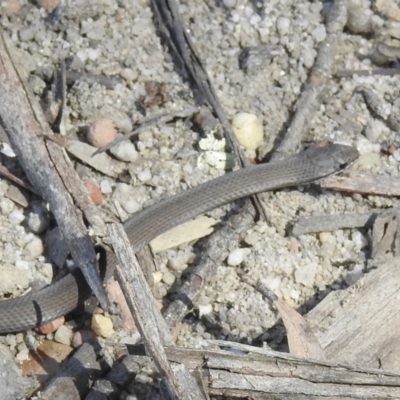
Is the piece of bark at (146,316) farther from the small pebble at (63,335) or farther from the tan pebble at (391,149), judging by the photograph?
the tan pebble at (391,149)

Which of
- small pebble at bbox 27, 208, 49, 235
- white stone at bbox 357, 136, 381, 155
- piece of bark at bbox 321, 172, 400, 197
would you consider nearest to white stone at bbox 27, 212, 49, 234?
→ small pebble at bbox 27, 208, 49, 235

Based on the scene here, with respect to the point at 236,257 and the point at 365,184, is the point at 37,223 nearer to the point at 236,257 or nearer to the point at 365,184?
the point at 236,257

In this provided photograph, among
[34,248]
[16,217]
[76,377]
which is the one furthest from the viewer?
[16,217]

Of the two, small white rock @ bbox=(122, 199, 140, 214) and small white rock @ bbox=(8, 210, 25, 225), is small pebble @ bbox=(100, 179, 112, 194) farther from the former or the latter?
small white rock @ bbox=(8, 210, 25, 225)

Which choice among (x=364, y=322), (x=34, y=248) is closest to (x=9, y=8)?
(x=34, y=248)

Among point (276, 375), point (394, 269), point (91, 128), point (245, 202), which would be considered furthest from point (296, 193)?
point (276, 375)

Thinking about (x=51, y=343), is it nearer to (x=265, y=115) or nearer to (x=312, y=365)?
(x=312, y=365)

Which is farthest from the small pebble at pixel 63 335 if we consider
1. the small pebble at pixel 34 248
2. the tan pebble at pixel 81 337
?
the small pebble at pixel 34 248
